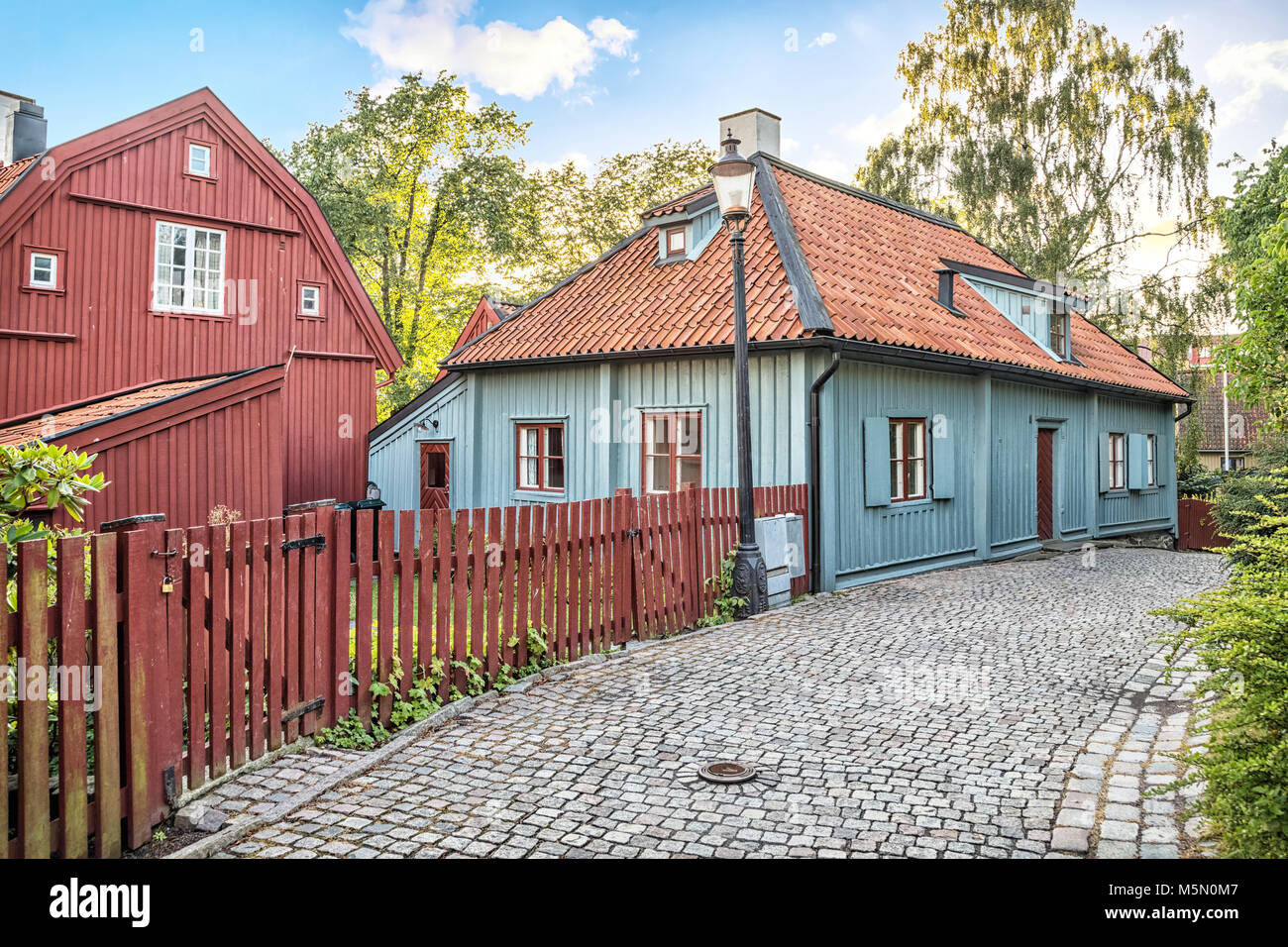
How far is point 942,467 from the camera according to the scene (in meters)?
13.7

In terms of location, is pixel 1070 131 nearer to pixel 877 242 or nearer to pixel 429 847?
pixel 877 242

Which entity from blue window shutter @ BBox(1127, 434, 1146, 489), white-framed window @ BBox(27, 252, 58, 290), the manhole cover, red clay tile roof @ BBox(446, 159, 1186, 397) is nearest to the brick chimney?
white-framed window @ BBox(27, 252, 58, 290)

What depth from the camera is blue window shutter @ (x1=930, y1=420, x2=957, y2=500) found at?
13.6 meters

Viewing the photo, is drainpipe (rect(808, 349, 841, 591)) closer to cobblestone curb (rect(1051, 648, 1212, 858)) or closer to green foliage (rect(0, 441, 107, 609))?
cobblestone curb (rect(1051, 648, 1212, 858))

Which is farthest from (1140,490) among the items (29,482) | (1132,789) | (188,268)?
(29,482)

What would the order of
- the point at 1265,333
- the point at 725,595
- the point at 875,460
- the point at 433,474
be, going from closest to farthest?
the point at 1265,333 → the point at 725,595 → the point at 875,460 → the point at 433,474

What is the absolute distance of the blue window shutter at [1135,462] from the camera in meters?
20.0

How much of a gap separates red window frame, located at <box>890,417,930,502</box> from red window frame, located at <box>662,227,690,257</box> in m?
4.58

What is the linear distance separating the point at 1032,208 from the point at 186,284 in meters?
22.1

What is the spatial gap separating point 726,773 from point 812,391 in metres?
7.36

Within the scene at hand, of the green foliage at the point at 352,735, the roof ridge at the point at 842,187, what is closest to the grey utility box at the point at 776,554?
the green foliage at the point at 352,735

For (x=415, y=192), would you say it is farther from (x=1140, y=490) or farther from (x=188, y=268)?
(x=1140, y=490)

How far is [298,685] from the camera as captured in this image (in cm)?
513

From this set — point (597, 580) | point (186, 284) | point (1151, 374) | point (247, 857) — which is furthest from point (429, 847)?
point (1151, 374)
